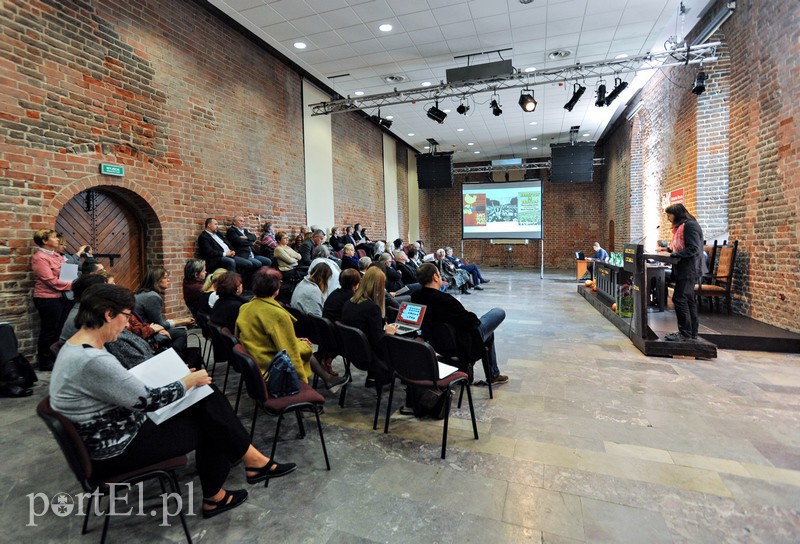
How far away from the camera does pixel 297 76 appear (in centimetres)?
832

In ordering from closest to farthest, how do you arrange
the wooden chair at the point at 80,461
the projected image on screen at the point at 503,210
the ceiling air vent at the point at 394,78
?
1. the wooden chair at the point at 80,461
2. the ceiling air vent at the point at 394,78
3. the projected image on screen at the point at 503,210

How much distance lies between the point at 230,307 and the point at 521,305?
19.4ft

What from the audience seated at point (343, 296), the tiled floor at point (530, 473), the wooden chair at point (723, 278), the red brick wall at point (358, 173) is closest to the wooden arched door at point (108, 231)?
the tiled floor at point (530, 473)

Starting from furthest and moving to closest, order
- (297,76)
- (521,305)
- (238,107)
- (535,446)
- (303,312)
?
(297,76), (521,305), (238,107), (303,312), (535,446)

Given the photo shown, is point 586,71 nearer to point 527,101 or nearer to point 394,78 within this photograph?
point 527,101

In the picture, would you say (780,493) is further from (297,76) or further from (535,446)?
(297,76)

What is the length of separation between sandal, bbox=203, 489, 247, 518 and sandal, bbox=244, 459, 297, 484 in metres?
0.12

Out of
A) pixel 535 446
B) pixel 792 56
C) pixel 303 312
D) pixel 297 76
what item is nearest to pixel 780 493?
pixel 535 446

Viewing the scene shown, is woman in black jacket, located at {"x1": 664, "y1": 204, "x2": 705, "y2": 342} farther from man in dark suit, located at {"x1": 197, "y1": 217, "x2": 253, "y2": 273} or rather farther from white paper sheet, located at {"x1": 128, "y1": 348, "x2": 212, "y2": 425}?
man in dark suit, located at {"x1": 197, "y1": 217, "x2": 253, "y2": 273}

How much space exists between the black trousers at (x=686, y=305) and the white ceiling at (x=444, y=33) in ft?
14.1

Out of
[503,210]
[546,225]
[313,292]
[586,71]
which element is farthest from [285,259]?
[546,225]

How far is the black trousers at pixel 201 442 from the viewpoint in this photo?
1.66 m

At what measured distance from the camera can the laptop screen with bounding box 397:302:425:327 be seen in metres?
2.95

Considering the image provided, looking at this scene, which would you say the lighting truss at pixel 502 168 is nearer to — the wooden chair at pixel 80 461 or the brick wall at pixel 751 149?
the brick wall at pixel 751 149
